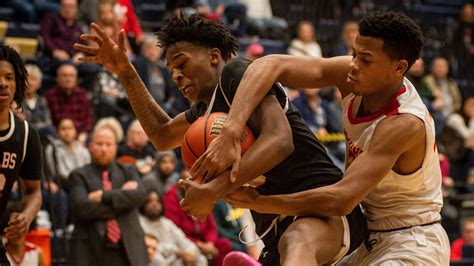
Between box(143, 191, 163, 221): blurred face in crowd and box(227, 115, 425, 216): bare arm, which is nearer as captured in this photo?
box(227, 115, 425, 216): bare arm

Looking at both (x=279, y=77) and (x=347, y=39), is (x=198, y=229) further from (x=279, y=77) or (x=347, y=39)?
(x=347, y=39)

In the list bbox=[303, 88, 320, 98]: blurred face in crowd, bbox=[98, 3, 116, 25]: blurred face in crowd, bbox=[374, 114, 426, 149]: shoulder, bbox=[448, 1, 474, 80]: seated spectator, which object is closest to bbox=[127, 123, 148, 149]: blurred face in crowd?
bbox=[98, 3, 116, 25]: blurred face in crowd

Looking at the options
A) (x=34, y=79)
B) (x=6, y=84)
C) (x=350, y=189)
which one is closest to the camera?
(x=350, y=189)

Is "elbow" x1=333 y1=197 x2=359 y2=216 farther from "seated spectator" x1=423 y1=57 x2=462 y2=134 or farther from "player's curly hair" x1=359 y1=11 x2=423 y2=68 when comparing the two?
"seated spectator" x1=423 y1=57 x2=462 y2=134

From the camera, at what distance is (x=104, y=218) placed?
320 inches

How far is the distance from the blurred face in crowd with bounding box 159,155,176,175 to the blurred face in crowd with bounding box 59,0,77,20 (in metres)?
2.85

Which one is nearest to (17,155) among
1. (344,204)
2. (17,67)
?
(17,67)

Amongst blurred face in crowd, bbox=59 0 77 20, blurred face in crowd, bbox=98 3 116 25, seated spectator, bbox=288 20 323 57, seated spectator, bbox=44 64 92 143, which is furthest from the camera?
seated spectator, bbox=288 20 323 57

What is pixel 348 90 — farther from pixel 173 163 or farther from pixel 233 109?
pixel 173 163

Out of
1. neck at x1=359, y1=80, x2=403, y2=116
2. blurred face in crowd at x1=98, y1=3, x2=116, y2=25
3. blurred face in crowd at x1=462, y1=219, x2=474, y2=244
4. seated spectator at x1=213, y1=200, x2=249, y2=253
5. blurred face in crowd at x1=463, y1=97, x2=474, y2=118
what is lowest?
blurred face in crowd at x1=463, y1=97, x2=474, y2=118

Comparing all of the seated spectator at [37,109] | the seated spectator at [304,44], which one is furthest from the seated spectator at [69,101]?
the seated spectator at [304,44]

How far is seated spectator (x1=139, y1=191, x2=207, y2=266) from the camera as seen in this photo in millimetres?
8656

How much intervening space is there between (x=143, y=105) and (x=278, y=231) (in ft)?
3.93

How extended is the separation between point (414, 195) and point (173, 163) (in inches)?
199
